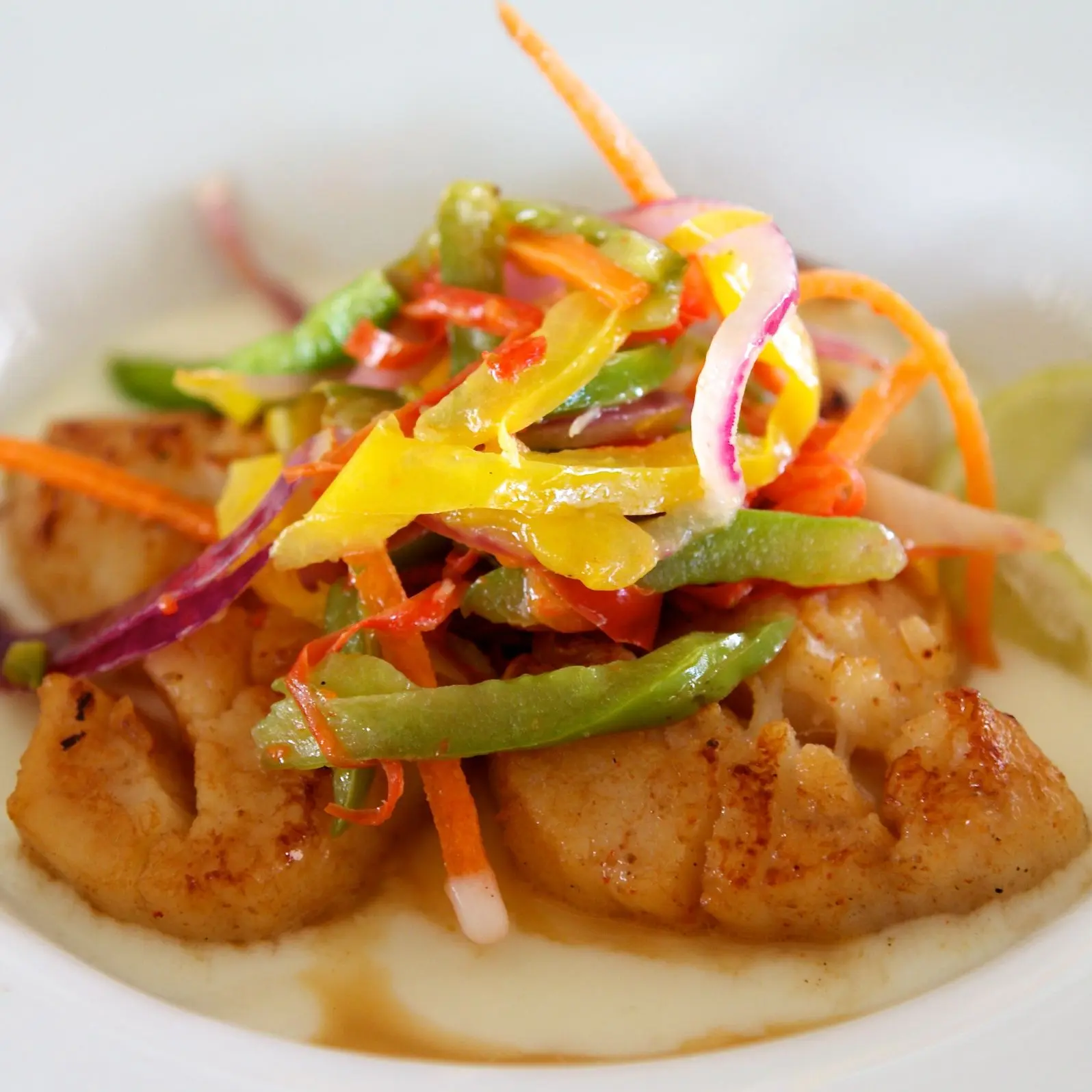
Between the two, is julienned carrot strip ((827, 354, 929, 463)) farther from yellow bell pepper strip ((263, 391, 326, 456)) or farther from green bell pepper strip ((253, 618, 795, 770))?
yellow bell pepper strip ((263, 391, 326, 456))

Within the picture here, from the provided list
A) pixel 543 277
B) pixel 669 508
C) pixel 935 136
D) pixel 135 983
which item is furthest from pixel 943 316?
pixel 135 983

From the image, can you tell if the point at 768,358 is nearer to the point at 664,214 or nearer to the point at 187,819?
the point at 664,214

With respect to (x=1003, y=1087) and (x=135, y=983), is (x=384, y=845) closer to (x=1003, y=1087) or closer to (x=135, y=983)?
(x=135, y=983)

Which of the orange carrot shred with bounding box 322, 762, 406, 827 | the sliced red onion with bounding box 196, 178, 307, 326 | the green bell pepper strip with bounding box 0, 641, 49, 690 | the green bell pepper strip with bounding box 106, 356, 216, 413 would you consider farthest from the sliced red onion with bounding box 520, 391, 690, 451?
the sliced red onion with bounding box 196, 178, 307, 326

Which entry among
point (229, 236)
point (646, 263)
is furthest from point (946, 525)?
point (229, 236)

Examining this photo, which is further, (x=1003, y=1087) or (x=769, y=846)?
(x=769, y=846)

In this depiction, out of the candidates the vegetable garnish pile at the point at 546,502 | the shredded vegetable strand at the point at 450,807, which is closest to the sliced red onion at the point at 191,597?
the vegetable garnish pile at the point at 546,502
